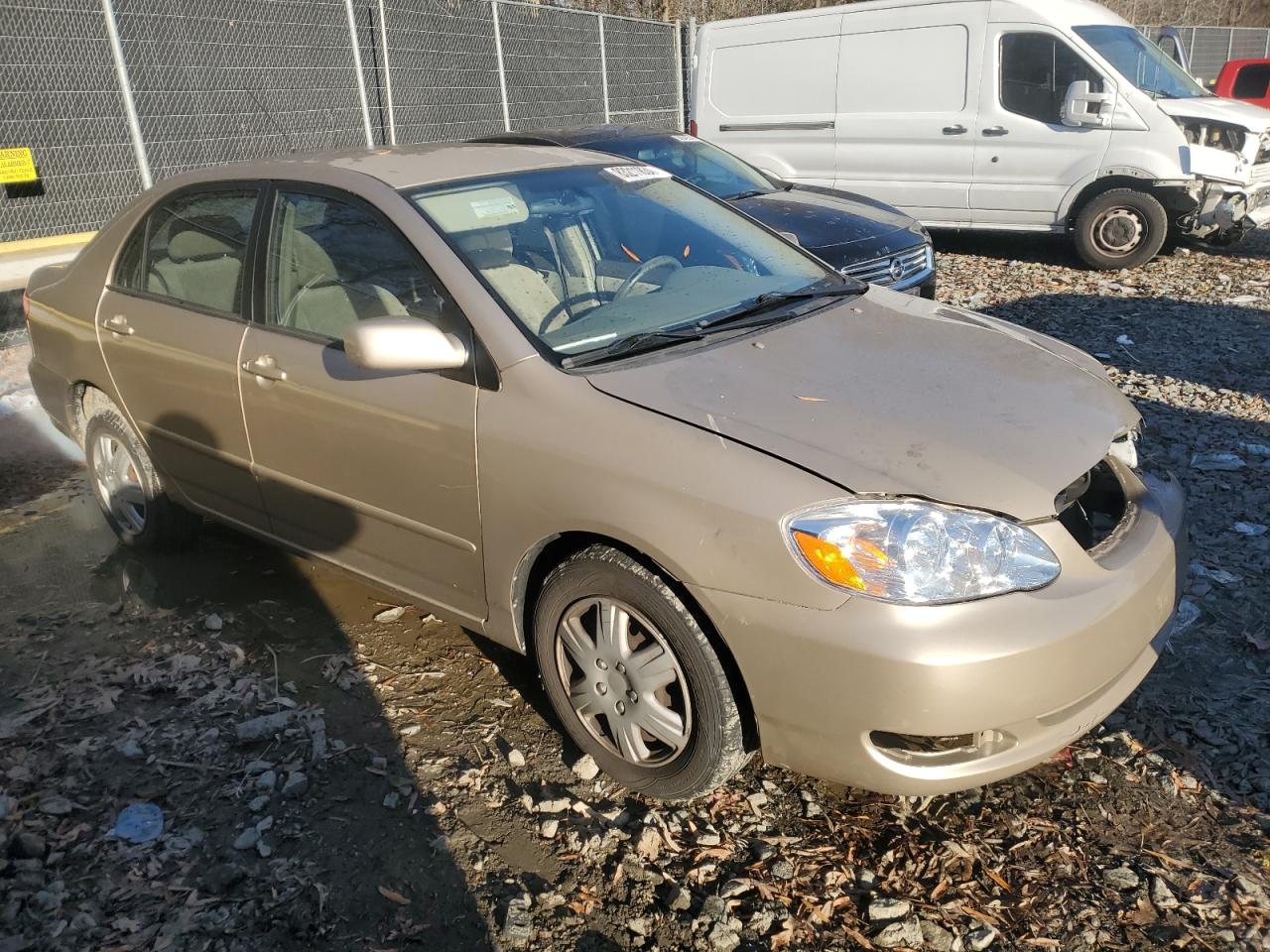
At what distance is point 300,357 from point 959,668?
239cm

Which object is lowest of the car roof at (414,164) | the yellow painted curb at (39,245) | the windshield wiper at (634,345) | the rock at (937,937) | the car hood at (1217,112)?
the rock at (937,937)

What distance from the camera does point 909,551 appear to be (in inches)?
94.4

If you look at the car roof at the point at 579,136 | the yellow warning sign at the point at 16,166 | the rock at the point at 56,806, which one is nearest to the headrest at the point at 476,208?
the rock at the point at 56,806

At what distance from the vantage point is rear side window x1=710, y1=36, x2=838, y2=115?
1048 cm

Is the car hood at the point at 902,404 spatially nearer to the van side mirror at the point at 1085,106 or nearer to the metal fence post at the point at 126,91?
the van side mirror at the point at 1085,106

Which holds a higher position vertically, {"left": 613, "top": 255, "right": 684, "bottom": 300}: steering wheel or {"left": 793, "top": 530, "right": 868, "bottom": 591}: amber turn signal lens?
{"left": 613, "top": 255, "right": 684, "bottom": 300}: steering wheel

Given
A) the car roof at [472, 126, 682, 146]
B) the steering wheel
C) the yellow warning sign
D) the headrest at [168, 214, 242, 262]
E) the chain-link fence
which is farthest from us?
the chain-link fence

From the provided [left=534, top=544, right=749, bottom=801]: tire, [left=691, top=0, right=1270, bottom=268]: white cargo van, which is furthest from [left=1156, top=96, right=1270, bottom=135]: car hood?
[left=534, top=544, right=749, bottom=801]: tire

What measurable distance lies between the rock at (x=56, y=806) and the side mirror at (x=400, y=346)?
159 cm

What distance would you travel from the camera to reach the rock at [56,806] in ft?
9.84

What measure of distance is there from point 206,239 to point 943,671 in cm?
329

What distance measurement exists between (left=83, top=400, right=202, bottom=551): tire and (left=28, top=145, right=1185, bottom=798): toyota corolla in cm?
24

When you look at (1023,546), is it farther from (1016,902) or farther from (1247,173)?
(1247,173)

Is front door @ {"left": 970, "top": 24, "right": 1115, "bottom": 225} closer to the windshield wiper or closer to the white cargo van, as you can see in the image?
the white cargo van
